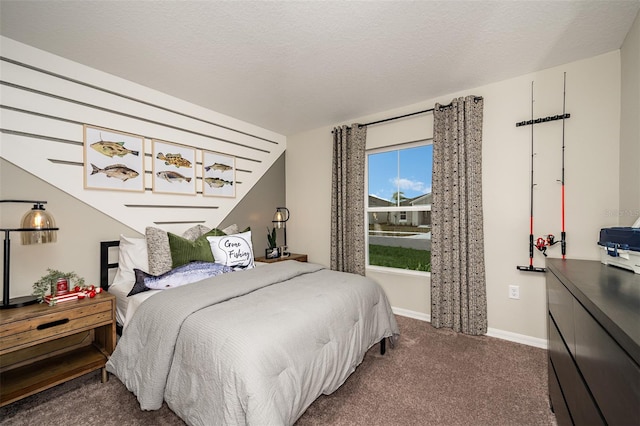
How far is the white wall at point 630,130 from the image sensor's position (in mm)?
1800

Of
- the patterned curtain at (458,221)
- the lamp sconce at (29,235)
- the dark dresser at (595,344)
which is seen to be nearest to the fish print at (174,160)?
the lamp sconce at (29,235)

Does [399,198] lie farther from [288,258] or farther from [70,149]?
[70,149]

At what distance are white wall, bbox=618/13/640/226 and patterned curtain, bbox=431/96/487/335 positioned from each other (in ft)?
3.12

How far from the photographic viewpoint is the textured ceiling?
170 centimetres

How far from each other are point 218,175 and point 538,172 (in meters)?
3.39

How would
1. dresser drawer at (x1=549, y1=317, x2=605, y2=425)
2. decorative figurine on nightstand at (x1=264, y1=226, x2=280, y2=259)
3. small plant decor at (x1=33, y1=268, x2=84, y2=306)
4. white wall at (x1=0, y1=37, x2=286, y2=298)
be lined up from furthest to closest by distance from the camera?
decorative figurine on nightstand at (x1=264, y1=226, x2=280, y2=259)
white wall at (x1=0, y1=37, x2=286, y2=298)
small plant decor at (x1=33, y1=268, x2=84, y2=306)
dresser drawer at (x1=549, y1=317, x2=605, y2=425)

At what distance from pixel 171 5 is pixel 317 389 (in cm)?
243

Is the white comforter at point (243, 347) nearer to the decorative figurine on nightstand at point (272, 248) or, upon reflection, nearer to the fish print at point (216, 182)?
the fish print at point (216, 182)

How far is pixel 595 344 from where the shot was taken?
0.86 metres

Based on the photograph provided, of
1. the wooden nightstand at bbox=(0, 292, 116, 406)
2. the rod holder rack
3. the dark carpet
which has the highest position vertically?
the rod holder rack

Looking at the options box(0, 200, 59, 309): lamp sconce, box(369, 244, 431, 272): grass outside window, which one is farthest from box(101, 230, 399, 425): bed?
box(369, 244, 431, 272): grass outside window

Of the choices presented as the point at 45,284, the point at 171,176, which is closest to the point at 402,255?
the point at 171,176

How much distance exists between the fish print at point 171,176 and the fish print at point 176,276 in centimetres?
109

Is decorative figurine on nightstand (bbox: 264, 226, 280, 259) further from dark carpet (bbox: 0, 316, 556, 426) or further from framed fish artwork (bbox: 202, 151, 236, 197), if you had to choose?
dark carpet (bbox: 0, 316, 556, 426)
